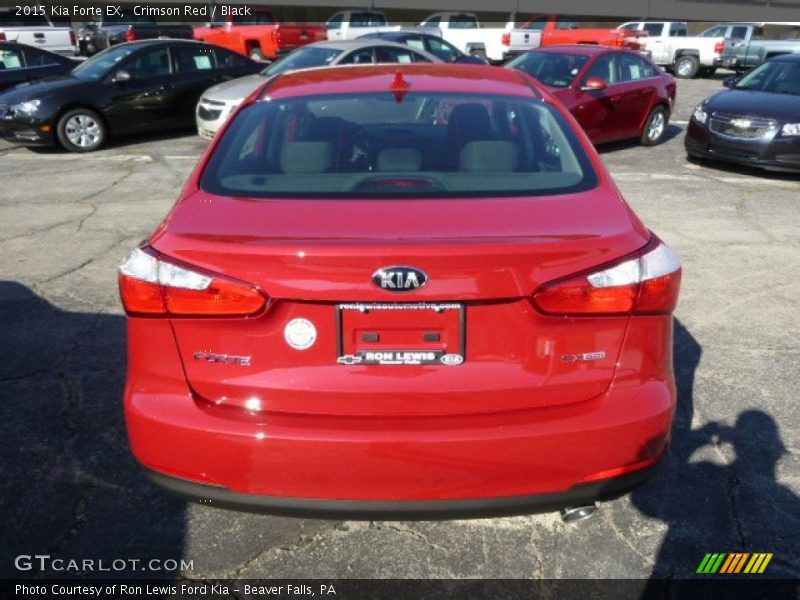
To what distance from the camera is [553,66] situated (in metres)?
10.9

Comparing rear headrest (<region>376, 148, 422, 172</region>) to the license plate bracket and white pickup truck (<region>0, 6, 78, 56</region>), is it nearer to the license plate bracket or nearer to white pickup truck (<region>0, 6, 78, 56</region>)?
the license plate bracket

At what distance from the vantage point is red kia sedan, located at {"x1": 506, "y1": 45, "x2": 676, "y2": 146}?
1028 centimetres

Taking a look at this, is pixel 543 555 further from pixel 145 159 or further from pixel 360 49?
pixel 360 49

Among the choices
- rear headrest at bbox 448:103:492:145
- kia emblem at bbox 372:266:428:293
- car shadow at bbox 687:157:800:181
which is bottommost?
car shadow at bbox 687:157:800:181

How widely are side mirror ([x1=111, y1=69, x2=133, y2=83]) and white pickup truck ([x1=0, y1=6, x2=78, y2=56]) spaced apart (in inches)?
485

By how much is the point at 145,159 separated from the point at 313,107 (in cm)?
795

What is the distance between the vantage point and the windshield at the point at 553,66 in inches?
417

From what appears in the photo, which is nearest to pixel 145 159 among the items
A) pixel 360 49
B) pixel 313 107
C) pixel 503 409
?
pixel 360 49

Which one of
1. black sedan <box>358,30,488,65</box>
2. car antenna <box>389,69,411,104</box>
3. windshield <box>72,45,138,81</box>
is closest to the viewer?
car antenna <box>389,69,411,104</box>

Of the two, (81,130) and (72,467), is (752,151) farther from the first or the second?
(81,130)

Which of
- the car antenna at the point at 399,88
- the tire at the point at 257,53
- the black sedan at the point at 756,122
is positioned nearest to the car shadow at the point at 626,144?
the black sedan at the point at 756,122

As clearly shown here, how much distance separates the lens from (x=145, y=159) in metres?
10.4

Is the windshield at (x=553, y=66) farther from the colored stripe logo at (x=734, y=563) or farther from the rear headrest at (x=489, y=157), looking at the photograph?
the colored stripe logo at (x=734, y=563)

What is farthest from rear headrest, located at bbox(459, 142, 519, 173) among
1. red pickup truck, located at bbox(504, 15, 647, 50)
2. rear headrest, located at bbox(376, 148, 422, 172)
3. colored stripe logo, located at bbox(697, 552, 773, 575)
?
red pickup truck, located at bbox(504, 15, 647, 50)
